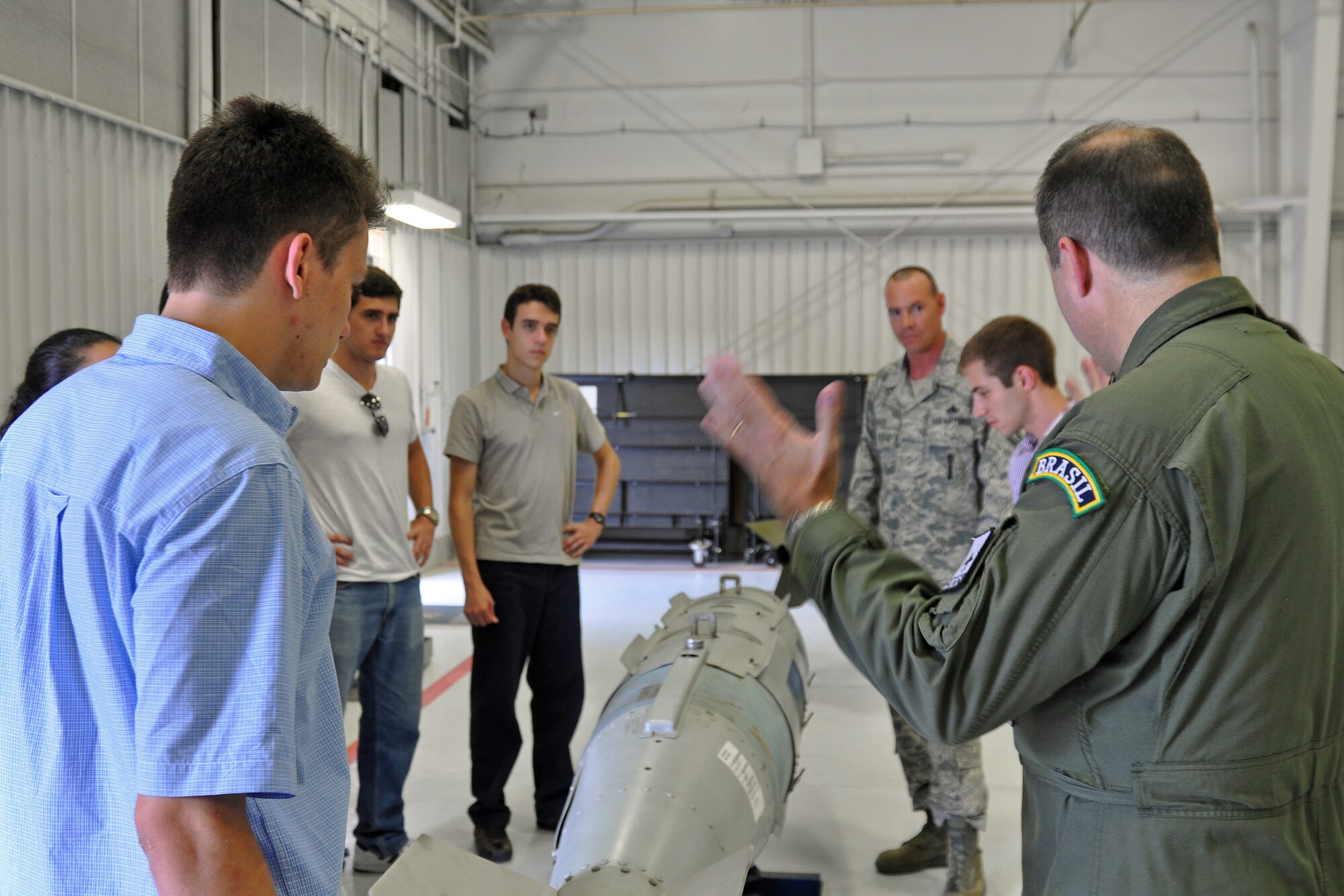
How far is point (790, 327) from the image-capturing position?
1000 cm

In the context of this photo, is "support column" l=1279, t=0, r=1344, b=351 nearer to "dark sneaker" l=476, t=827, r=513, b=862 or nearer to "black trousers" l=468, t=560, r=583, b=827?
"black trousers" l=468, t=560, r=583, b=827

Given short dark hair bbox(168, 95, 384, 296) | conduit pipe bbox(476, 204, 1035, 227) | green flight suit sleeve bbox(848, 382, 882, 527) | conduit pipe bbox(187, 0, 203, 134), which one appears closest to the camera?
short dark hair bbox(168, 95, 384, 296)

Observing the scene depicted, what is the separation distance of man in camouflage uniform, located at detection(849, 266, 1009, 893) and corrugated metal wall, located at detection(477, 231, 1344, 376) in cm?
620

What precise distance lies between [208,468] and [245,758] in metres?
0.26

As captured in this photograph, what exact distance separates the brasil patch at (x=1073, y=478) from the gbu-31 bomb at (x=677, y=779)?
32.6 inches

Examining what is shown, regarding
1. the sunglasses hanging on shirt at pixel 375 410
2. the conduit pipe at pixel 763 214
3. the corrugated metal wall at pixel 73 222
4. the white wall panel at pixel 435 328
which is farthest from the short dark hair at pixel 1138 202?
the conduit pipe at pixel 763 214

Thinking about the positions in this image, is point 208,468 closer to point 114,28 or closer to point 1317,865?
point 1317,865

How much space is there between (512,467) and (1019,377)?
1.73m

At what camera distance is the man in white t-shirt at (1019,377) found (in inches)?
116

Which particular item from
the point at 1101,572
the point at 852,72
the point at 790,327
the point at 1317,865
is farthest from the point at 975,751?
the point at 852,72

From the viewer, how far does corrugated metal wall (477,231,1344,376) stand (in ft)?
32.2

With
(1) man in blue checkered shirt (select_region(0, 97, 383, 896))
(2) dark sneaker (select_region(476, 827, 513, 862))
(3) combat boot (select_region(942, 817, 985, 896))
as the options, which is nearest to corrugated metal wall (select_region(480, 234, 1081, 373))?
(2) dark sneaker (select_region(476, 827, 513, 862))

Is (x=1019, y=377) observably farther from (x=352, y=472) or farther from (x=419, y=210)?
(x=419, y=210)

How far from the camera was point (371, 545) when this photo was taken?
3.18 m
